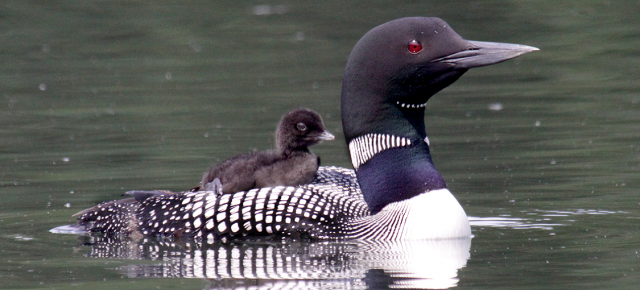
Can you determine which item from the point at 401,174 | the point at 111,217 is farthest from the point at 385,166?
the point at 111,217

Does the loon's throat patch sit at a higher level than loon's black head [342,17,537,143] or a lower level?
lower

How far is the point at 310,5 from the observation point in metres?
15.0

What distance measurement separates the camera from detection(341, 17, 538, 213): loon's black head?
5371mm

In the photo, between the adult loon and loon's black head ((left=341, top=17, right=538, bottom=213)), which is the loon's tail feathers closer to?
the adult loon

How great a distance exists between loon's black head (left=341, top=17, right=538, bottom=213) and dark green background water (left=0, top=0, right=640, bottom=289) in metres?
0.50

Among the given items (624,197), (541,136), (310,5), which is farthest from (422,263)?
(310,5)

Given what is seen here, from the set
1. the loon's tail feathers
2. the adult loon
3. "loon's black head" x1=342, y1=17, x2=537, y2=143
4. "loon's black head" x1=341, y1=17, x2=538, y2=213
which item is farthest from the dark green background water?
"loon's black head" x1=342, y1=17, x2=537, y2=143

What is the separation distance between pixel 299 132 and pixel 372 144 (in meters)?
0.63

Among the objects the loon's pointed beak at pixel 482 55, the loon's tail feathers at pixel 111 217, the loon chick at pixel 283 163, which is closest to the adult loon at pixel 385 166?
the loon's pointed beak at pixel 482 55

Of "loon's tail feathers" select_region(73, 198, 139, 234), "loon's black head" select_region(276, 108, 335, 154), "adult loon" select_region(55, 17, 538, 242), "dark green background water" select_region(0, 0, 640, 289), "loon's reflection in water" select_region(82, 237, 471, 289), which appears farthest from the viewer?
"loon's black head" select_region(276, 108, 335, 154)

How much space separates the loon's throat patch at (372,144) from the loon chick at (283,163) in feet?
1.40

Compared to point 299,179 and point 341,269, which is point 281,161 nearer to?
point 299,179

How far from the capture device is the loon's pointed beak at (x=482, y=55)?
5242 mm

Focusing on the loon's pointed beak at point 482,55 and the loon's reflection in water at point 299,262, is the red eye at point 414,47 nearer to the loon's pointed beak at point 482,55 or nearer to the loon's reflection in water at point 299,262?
the loon's pointed beak at point 482,55
